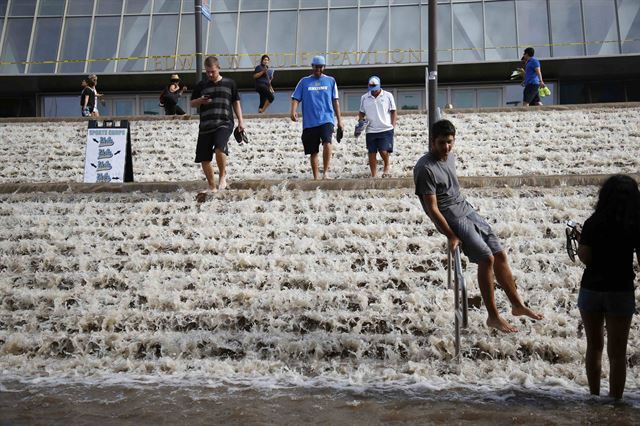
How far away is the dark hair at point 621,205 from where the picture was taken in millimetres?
4809

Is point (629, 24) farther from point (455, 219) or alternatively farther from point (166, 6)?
point (455, 219)

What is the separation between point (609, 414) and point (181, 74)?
25279mm

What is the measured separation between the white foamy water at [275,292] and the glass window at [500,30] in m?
19.8

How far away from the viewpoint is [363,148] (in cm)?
1427

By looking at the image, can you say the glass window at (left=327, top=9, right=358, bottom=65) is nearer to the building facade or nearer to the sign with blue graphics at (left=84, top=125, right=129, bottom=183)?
the building facade

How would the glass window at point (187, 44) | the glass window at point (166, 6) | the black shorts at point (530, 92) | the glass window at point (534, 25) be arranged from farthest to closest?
the glass window at point (166, 6), the glass window at point (187, 44), the glass window at point (534, 25), the black shorts at point (530, 92)

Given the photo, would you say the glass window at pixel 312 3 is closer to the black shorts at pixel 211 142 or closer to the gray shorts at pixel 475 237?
the black shorts at pixel 211 142

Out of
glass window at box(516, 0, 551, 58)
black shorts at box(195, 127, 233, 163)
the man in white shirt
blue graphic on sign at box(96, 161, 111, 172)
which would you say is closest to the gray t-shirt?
black shorts at box(195, 127, 233, 163)

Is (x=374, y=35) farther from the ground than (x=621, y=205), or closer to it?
farther from the ground

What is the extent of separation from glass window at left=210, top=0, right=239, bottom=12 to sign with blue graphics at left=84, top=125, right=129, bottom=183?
18.6m

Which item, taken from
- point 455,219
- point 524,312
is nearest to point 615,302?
point 524,312

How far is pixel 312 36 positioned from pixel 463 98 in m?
5.68

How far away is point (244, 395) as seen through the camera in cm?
537

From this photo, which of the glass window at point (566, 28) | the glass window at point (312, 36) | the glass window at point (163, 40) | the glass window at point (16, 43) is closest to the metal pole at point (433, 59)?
the glass window at point (312, 36)
